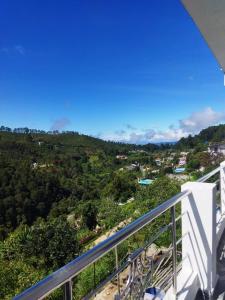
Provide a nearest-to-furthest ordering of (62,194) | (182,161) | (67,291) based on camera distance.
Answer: (67,291)
(182,161)
(62,194)

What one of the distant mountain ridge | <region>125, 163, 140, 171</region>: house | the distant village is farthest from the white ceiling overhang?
the distant mountain ridge

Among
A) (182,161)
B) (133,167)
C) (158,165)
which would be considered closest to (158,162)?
(158,165)

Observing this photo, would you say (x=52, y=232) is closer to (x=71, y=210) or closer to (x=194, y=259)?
(x=71, y=210)

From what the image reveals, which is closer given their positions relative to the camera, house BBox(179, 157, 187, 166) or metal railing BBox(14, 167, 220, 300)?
metal railing BBox(14, 167, 220, 300)

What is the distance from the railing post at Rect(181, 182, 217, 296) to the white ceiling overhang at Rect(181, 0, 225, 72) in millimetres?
786

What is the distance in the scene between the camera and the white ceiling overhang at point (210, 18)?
1.14m

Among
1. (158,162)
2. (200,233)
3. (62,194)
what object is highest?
(200,233)

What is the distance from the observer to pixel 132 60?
142ft

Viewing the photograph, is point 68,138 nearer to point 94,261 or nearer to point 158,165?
point 158,165

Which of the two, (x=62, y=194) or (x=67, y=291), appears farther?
(x=62, y=194)

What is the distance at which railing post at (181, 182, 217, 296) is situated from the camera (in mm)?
1727

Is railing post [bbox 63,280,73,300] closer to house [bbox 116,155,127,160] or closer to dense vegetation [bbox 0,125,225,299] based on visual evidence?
dense vegetation [bbox 0,125,225,299]

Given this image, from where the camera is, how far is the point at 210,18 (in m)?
1.28

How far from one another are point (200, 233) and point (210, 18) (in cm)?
116
